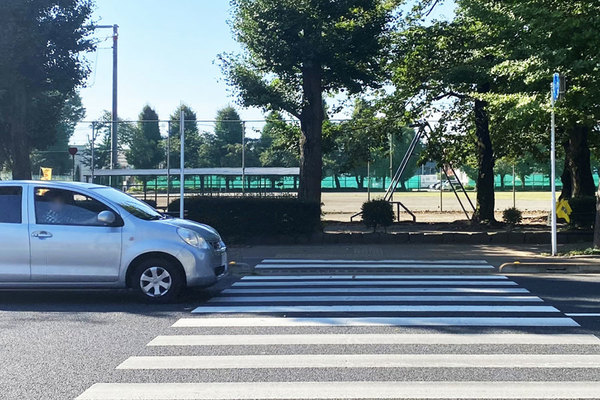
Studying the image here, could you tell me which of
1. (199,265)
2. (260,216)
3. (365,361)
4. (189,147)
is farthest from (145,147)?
(365,361)

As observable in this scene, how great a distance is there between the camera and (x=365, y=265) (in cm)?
1409

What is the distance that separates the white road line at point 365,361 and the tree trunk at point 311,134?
1377 centimetres

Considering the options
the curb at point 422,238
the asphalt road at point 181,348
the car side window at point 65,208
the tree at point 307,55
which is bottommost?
the asphalt road at point 181,348

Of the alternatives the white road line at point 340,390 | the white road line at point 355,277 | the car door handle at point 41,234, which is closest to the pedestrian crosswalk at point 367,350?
the white road line at point 340,390

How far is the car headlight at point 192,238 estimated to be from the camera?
9.57m

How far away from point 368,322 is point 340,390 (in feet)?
9.27

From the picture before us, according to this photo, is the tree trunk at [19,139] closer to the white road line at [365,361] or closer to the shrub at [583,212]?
the white road line at [365,361]

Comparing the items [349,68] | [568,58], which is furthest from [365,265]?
[349,68]

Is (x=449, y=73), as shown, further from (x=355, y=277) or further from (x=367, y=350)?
(x=367, y=350)

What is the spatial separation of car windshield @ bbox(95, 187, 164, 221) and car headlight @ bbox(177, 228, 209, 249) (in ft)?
2.11

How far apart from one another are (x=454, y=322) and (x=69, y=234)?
5417mm

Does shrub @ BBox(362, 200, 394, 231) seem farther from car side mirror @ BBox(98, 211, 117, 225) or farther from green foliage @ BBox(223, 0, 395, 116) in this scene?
car side mirror @ BBox(98, 211, 117, 225)

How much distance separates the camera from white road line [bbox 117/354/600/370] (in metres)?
6.27

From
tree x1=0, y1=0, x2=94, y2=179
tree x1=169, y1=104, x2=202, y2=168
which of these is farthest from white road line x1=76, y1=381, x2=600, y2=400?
tree x1=169, y1=104, x2=202, y2=168
